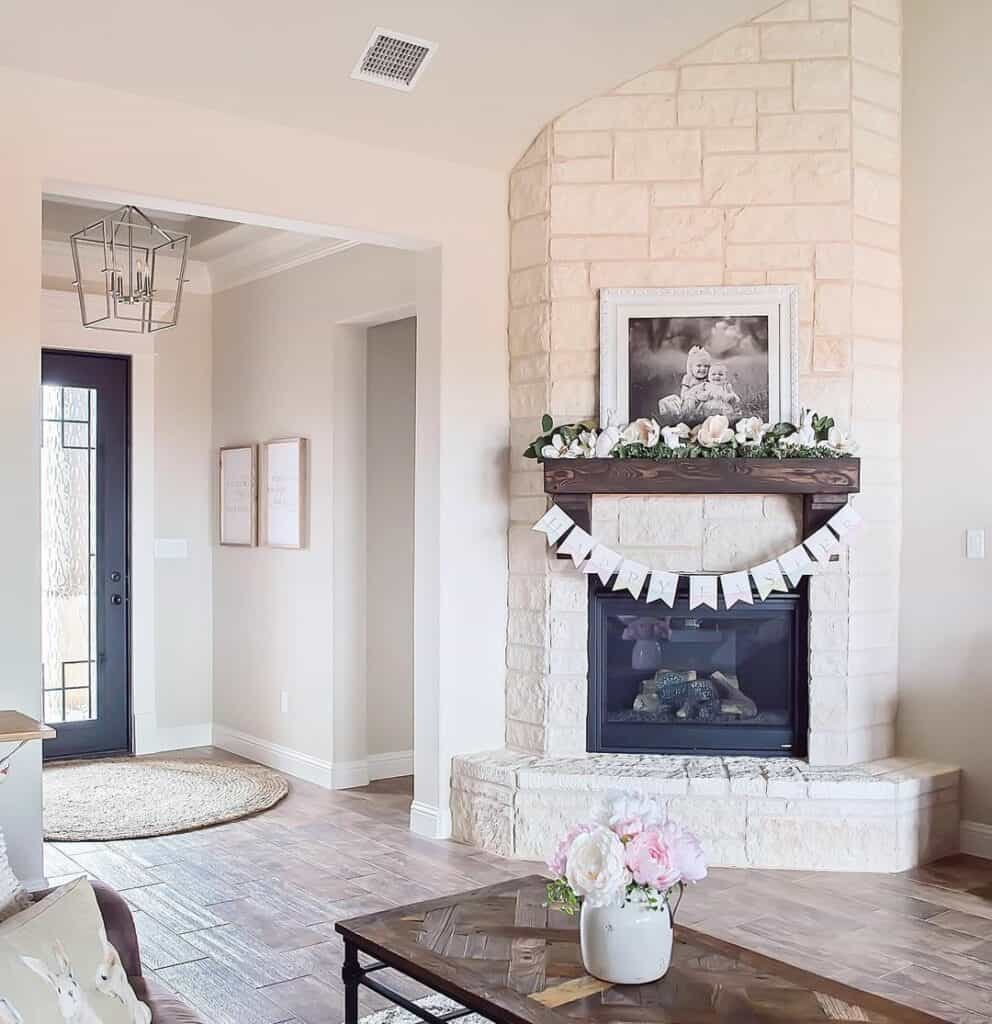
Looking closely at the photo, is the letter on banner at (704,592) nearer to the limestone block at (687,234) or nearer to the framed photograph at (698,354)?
the framed photograph at (698,354)

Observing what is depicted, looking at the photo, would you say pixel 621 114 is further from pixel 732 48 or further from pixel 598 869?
pixel 598 869

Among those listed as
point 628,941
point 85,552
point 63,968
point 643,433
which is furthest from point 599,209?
point 63,968

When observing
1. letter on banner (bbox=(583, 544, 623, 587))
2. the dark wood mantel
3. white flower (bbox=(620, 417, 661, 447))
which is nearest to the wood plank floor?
letter on banner (bbox=(583, 544, 623, 587))

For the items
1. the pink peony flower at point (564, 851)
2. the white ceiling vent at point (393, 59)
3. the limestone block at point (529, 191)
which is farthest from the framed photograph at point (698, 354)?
the pink peony flower at point (564, 851)

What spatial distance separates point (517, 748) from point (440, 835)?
0.46 m

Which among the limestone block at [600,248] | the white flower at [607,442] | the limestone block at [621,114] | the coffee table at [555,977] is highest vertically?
the limestone block at [621,114]

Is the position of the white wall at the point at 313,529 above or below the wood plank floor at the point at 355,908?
above

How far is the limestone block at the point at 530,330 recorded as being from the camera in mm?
4652

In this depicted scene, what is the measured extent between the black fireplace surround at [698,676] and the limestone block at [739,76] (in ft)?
6.35

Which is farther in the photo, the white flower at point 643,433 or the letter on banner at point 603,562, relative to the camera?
the letter on banner at point 603,562

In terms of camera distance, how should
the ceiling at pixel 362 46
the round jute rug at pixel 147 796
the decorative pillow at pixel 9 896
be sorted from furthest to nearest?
the round jute rug at pixel 147 796
the ceiling at pixel 362 46
the decorative pillow at pixel 9 896

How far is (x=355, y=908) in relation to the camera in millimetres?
3830

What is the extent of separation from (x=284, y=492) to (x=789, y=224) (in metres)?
2.79

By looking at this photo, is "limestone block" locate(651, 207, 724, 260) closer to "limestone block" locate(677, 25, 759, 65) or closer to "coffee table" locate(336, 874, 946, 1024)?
"limestone block" locate(677, 25, 759, 65)
